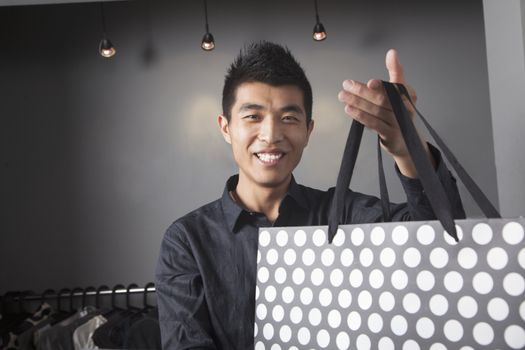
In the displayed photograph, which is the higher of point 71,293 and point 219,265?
point 219,265

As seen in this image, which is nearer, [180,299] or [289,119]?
[180,299]

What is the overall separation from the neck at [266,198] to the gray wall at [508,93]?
0.49 m

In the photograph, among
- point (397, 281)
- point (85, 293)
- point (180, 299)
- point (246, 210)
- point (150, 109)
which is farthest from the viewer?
point (150, 109)

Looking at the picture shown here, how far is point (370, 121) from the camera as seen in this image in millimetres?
635

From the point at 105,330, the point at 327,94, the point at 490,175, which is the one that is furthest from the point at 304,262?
the point at 490,175

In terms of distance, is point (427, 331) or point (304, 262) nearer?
point (427, 331)

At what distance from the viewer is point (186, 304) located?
85cm

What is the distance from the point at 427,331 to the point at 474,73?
2.02 m

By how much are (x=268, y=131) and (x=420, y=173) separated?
1.64ft

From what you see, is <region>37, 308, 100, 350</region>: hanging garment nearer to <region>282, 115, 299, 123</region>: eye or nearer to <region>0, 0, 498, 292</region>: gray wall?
<region>0, 0, 498, 292</region>: gray wall

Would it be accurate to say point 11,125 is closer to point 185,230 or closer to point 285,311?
point 185,230

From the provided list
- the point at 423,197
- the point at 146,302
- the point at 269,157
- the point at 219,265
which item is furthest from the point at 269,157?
the point at 146,302

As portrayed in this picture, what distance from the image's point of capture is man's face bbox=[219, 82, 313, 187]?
3.28 feet

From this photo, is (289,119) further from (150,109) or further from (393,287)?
(150,109)
